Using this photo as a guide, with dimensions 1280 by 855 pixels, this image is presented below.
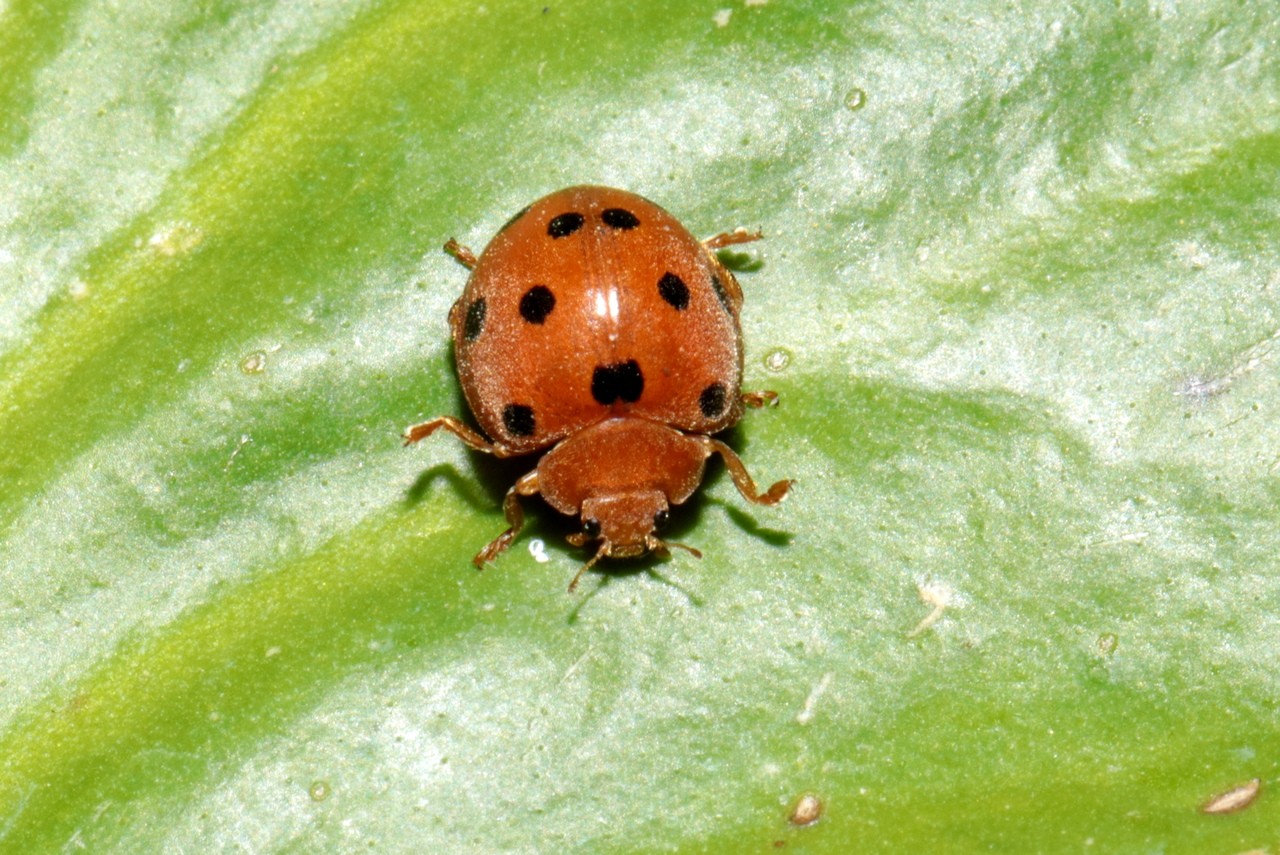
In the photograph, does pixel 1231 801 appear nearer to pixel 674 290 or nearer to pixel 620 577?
pixel 620 577

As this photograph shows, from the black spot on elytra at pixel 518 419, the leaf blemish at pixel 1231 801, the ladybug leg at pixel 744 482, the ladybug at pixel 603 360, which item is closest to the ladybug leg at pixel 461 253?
the ladybug at pixel 603 360

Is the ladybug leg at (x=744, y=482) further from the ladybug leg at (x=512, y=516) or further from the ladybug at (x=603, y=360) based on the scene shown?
the ladybug leg at (x=512, y=516)

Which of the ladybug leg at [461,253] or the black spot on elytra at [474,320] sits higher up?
the ladybug leg at [461,253]

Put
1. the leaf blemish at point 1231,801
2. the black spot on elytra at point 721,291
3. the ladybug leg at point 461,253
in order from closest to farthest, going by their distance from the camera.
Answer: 1. the leaf blemish at point 1231,801
2. the black spot on elytra at point 721,291
3. the ladybug leg at point 461,253

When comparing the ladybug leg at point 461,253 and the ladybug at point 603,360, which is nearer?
the ladybug at point 603,360

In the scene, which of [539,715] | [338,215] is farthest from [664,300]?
[539,715]

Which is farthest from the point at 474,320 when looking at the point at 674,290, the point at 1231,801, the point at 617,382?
the point at 1231,801

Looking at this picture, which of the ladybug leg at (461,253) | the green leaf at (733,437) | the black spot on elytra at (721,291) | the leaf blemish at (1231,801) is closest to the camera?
the leaf blemish at (1231,801)

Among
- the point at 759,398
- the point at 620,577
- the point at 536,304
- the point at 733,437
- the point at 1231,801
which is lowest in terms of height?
the point at 1231,801
